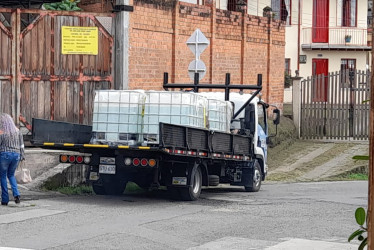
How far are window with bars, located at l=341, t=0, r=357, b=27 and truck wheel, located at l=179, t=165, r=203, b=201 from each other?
29.8 metres

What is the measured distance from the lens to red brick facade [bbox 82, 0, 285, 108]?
73.2 ft

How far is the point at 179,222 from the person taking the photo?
1305cm

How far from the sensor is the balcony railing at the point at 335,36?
43.0 metres

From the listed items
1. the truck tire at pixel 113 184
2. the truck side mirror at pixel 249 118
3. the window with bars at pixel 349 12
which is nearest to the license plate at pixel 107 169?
the truck tire at pixel 113 184

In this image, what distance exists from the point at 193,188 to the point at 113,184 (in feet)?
5.59

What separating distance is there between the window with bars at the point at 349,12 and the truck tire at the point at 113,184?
2982cm

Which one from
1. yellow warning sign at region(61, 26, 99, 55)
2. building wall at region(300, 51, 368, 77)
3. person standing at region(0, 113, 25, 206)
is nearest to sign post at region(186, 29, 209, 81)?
yellow warning sign at region(61, 26, 99, 55)

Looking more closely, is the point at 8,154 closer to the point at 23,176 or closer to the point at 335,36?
the point at 23,176

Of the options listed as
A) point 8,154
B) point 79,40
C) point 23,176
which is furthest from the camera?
point 79,40

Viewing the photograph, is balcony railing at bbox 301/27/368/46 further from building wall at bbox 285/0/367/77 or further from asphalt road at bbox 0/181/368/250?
asphalt road at bbox 0/181/368/250

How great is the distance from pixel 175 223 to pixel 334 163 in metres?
14.1

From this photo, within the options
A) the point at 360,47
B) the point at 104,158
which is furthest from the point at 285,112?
the point at 104,158

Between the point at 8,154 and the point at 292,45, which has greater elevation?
the point at 292,45

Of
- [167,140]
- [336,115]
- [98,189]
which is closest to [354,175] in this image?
[336,115]
